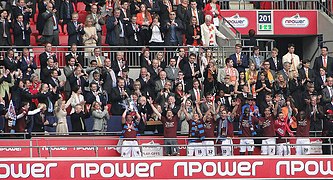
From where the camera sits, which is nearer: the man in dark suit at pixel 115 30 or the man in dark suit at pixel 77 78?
the man in dark suit at pixel 77 78

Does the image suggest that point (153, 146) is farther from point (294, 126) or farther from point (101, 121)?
point (294, 126)

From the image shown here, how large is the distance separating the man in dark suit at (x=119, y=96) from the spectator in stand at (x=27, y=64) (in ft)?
6.99

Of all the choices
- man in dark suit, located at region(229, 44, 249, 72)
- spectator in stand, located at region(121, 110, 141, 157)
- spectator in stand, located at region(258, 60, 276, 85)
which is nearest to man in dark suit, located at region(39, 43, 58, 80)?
spectator in stand, located at region(121, 110, 141, 157)

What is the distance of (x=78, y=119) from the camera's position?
3516cm

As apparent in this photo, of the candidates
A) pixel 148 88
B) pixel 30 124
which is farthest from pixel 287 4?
pixel 30 124

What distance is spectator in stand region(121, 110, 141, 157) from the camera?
113ft

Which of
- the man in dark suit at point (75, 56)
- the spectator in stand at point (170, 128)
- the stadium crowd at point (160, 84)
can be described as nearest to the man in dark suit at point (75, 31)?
the stadium crowd at point (160, 84)

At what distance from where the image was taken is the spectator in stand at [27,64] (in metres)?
35.7

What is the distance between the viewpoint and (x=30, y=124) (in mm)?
34750

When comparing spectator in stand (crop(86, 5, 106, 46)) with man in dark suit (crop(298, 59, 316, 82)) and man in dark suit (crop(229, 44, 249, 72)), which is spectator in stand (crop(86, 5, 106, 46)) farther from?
man in dark suit (crop(298, 59, 316, 82))

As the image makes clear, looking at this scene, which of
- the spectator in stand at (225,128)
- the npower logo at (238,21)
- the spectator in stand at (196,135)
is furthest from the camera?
the npower logo at (238,21)

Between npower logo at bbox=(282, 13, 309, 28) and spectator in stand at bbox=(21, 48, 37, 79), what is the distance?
32.8 feet

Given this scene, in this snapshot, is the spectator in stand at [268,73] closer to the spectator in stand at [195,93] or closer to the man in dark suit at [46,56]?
the spectator in stand at [195,93]

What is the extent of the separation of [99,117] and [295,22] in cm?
1003
